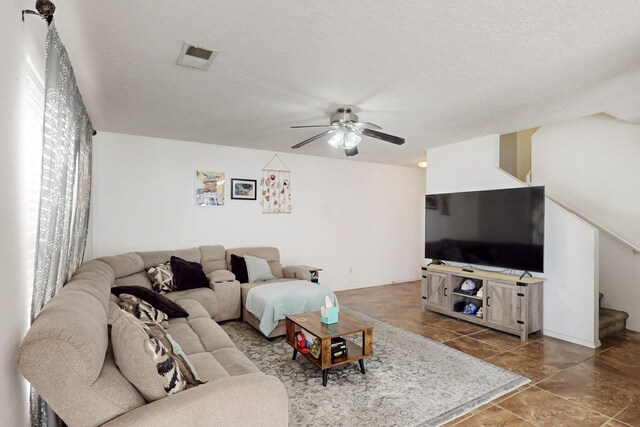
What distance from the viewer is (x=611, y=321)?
13.2ft

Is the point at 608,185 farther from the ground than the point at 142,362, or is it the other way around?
the point at 608,185

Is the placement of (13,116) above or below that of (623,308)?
above

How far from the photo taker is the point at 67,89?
2049mm

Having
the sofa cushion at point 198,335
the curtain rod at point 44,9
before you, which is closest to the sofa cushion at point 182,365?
the sofa cushion at point 198,335

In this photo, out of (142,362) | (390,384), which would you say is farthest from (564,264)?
(142,362)

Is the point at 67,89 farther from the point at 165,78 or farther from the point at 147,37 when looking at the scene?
the point at 165,78

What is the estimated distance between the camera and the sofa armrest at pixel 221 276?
4.30 m

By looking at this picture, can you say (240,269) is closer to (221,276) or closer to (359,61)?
(221,276)

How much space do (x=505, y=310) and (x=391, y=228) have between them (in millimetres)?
3204

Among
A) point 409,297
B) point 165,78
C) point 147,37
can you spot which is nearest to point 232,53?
point 147,37

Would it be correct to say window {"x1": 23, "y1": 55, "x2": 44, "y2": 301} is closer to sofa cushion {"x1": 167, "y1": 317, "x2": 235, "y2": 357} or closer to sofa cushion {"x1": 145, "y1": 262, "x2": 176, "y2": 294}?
sofa cushion {"x1": 167, "y1": 317, "x2": 235, "y2": 357}

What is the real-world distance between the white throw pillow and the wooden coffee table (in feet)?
4.81

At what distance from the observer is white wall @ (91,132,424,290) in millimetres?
4477

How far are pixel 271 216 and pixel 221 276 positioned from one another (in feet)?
5.18
